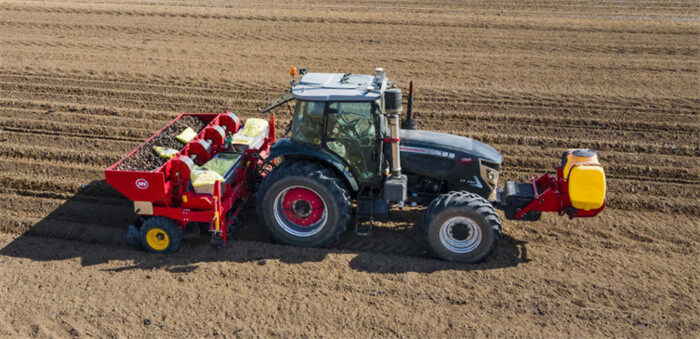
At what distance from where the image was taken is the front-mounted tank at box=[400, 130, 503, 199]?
23.1 ft

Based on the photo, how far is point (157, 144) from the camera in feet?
25.8

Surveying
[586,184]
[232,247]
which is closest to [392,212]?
[232,247]

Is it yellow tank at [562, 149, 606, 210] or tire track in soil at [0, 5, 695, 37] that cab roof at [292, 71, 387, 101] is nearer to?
yellow tank at [562, 149, 606, 210]

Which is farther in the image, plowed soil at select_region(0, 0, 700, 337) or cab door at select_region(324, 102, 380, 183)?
cab door at select_region(324, 102, 380, 183)

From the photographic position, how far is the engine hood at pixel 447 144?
707cm

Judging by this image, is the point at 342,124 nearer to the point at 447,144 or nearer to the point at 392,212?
the point at 447,144

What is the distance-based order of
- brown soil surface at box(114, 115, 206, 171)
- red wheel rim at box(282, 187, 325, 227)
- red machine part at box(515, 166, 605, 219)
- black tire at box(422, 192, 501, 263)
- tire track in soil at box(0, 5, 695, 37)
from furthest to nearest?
tire track in soil at box(0, 5, 695, 37), brown soil surface at box(114, 115, 206, 171), red wheel rim at box(282, 187, 325, 227), red machine part at box(515, 166, 605, 219), black tire at box(422, 192, 501, 263)

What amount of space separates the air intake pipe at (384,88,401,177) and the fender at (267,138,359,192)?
547 millimetres

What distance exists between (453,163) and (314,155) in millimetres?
1723

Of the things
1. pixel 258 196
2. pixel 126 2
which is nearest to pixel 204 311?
pixel 258 196

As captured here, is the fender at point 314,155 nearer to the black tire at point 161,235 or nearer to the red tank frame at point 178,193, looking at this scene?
the red tank frame at point 178,193

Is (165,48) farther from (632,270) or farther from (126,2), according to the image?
(632,270)

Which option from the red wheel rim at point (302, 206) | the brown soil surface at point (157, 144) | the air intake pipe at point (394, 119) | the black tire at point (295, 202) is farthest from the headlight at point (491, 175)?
the brown soil surface at point (157, 144)

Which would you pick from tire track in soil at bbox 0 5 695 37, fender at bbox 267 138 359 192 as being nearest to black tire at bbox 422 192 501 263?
fender at bbox 267 138 359 192
